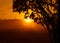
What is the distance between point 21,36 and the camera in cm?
1589

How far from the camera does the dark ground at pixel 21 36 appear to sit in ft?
48.2

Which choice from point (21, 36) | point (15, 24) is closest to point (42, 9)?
point (21, 36)

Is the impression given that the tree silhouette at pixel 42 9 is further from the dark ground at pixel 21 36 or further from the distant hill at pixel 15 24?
the distant hill at pixel 15 24

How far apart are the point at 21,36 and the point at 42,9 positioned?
689 centimetres

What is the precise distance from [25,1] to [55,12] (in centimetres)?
108

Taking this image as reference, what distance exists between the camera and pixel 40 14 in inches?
367

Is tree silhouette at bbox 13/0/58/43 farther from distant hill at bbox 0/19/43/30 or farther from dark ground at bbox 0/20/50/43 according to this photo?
distant hill at bbox 0/19/43/30

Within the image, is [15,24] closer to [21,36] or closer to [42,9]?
[21,36]

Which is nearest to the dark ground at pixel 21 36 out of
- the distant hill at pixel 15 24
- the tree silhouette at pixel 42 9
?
the distant hill at pixel 15 24

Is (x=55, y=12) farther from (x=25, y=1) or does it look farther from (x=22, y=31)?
(x=22, y=31)

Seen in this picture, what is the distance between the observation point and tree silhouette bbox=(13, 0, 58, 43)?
896 cm

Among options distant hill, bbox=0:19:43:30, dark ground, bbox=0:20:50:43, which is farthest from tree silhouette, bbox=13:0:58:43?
distant hill, bbox=0:19:43:30

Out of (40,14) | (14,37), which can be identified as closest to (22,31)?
(14,37)

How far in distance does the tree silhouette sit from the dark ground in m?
5.21
